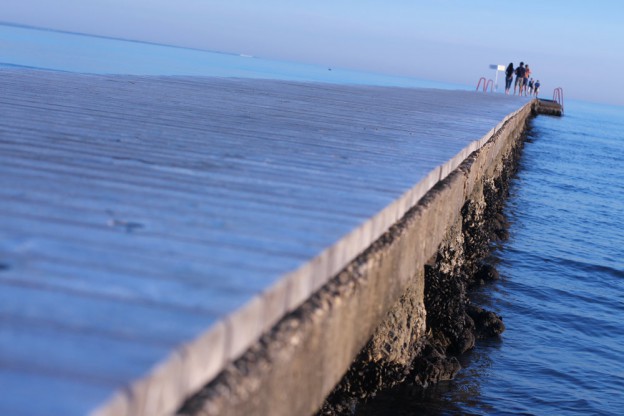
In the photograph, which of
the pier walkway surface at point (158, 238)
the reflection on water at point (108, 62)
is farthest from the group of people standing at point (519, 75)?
the pier walkway surface at point (158, 238)

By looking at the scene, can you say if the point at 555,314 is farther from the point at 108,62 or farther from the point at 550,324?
the point at 108,62

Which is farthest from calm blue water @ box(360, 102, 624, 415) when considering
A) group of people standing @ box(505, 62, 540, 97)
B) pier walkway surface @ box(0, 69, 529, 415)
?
group of people standing @ box(505, 62, 540, 97)

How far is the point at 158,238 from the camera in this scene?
2.29m

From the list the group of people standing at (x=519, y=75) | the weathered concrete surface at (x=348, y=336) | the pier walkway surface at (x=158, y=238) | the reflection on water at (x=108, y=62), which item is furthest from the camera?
the group of people standing at (x=519, y=75)

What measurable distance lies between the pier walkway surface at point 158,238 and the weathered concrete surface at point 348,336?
0.15 feet

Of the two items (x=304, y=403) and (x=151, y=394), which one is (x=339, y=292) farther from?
(x=151, y=394)

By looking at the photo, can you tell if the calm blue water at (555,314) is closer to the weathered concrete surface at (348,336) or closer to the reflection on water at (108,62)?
the weathered concrete surface at (348,336)

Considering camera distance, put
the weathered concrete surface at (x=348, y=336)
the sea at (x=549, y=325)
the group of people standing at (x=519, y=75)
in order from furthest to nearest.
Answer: the group of people standing at (x=519, y=75) → the sea at (x=549, y=325) → the weathered concrete surface at (x=348, y=336)

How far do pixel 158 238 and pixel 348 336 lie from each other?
0.79 meters

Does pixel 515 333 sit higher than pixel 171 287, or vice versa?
pixel 171 287

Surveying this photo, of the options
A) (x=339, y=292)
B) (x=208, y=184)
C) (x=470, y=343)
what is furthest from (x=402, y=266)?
(x=470, y=343)

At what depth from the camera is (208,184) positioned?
3236mm

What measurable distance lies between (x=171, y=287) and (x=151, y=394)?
48 cm

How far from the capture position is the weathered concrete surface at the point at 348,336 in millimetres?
1864
